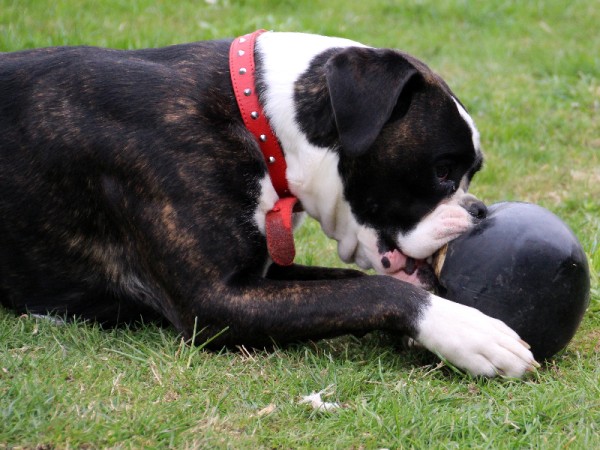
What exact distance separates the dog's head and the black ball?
0.64 feet

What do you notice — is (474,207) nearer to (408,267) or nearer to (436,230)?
(436,230)

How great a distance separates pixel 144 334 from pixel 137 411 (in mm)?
895

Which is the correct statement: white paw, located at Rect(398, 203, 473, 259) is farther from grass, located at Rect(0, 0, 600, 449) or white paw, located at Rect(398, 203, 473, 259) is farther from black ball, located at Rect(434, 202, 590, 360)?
grass, located at Rect(0, 0, 600, 449)

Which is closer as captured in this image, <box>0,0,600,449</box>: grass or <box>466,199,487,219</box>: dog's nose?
<box>0,0,600,449</box>: grass

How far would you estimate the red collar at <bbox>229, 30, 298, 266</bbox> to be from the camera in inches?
149

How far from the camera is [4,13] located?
7.17 meters

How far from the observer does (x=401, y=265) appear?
13.1 ft

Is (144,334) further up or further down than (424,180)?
further down

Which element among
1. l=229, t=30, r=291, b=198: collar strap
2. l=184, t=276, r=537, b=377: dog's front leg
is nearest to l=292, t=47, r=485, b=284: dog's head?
l=229, t=30, r=291, b=198: collar strap

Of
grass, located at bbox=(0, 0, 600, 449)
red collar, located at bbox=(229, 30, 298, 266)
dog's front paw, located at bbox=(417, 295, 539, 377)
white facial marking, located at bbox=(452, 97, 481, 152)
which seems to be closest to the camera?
grass, located at bbox=(0, 0, 600, 449)

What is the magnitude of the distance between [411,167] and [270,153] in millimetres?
569

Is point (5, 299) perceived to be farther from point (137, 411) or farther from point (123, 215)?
point (137, 411)

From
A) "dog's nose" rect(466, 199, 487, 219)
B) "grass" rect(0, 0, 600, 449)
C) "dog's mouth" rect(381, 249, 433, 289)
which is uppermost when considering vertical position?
"dog's nose" rect(466, 199, 487, 219)

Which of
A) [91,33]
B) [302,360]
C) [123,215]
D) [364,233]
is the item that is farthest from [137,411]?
[91,33]
